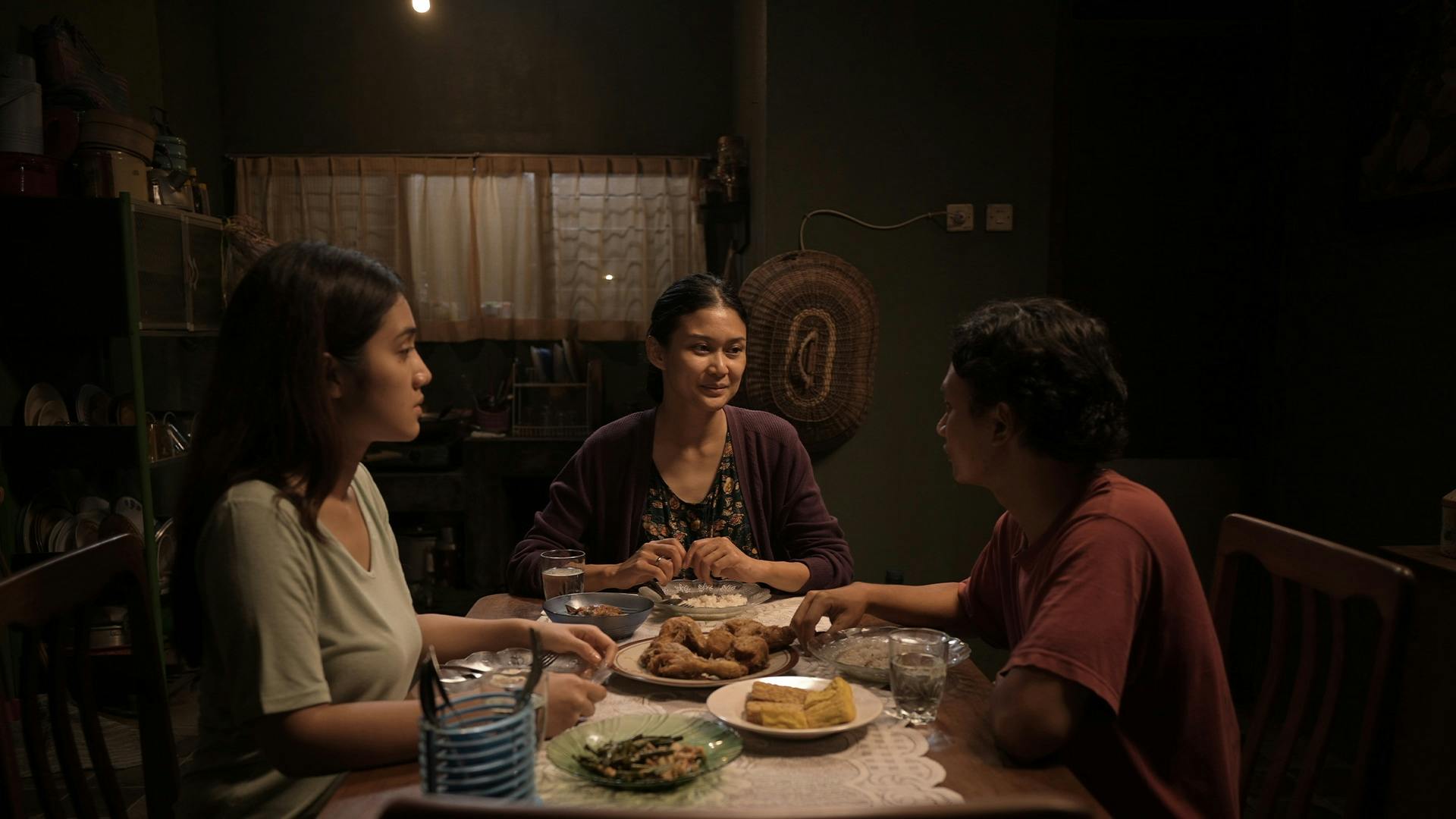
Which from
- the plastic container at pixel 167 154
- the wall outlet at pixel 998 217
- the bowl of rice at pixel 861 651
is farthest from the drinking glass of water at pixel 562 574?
the plastic container at pixel 167 154

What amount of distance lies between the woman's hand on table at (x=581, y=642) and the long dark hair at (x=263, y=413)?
1.27ft

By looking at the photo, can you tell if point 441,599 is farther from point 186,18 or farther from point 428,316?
point 186,18

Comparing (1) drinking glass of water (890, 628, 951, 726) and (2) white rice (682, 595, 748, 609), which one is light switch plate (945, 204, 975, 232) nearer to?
(2) white rice (682, 595, 748, 609)

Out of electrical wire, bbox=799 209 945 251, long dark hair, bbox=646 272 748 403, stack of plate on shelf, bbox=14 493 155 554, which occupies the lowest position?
stack of plate on shelf, bbox=14 493 155 554

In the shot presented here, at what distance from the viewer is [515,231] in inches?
193

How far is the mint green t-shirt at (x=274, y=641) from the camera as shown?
1.00 m

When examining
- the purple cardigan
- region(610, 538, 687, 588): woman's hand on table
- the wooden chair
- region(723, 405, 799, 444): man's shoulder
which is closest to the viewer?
the wooden chair

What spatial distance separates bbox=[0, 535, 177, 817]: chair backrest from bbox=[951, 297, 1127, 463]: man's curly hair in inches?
47.9

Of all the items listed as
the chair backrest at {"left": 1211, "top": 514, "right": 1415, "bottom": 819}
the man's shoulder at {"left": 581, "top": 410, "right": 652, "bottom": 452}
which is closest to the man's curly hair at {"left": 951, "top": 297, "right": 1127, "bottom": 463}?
the chair backrest at {"left": 1211, "top": 514, "right": 1415, "bottom": 819}

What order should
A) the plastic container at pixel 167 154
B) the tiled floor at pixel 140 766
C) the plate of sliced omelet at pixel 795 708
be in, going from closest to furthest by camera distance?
the plate of sliced omelet at pixel 795 708 → the tiled floor at pixel 140 766 → the plastic container at pixel 167 154

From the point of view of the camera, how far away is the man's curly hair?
123 centimetres

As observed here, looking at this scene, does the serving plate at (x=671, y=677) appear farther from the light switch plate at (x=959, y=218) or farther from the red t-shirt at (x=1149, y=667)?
the light switch plate at (x=959, y=218)

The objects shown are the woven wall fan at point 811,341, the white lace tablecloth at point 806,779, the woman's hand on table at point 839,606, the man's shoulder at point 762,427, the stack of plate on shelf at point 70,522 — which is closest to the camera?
the white lace tablecloth at point 806,779

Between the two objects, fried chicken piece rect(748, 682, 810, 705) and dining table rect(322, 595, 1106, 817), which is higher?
fried chicken piece rect(748, 682, 810, 705)
